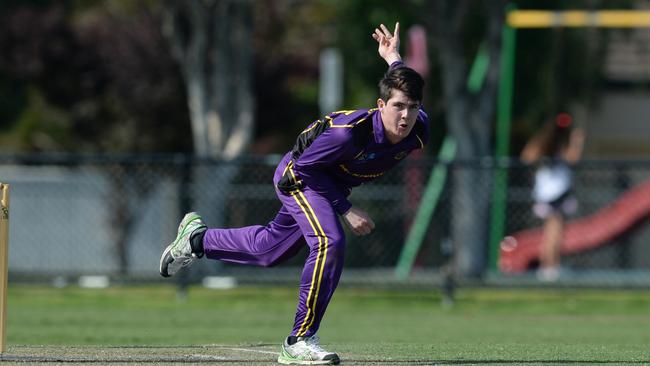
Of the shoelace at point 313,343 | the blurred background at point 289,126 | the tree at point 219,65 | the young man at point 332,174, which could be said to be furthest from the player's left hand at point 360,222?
the tree at point 219,65

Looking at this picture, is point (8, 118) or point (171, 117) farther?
point (8, 118)

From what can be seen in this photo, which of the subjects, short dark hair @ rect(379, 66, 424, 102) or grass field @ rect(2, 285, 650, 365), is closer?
short dark hair @ rect(379, 66, 424, 102)

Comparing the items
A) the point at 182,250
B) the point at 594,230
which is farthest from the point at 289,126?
the point at 182,250

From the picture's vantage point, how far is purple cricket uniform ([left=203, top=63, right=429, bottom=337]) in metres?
8.03

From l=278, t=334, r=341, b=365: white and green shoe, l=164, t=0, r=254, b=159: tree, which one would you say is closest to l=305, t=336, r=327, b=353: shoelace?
l=278, t=334, r=341, b=365: white and green shoe

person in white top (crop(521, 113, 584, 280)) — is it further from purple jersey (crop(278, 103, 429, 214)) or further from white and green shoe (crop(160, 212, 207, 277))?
purple jersey (crop(278, 103, 429, 214))

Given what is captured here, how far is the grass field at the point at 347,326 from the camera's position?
877 centimetres

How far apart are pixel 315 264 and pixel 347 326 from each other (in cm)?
591

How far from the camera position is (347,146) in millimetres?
8039

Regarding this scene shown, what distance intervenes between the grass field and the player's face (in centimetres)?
140

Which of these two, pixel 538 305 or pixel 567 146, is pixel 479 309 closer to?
pixel 538 305

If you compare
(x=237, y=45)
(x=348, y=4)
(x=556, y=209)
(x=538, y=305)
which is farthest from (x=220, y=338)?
(x=348, y=4)

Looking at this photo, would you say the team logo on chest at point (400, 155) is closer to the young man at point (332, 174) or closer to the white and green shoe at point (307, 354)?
the young man at point (332, 174)

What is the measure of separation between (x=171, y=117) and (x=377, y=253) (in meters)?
10.8
